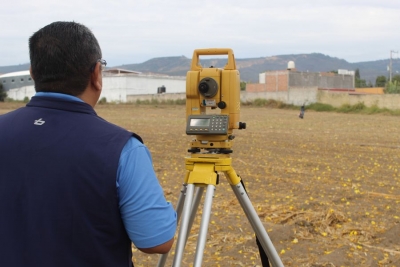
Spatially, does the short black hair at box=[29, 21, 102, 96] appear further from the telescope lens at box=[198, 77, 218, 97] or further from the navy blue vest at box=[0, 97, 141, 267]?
the telescope lens at box=[198, 77, 218, 97]

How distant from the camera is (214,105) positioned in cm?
300

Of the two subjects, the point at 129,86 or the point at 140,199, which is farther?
the point at 129,86

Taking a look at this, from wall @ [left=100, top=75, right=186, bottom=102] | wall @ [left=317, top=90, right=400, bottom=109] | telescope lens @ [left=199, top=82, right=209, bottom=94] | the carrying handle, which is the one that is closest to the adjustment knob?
telescope lens @ [left=199, top=82, right=209, bottom=94]

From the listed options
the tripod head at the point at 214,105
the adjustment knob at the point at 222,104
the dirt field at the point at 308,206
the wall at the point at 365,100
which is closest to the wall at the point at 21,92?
the wall at the point at 365,100

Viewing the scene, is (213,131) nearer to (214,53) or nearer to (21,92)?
(214,53)

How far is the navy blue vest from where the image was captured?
159 cm

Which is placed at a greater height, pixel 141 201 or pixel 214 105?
pixel 214 105

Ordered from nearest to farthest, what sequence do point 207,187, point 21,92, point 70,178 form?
point 70,178 → point 207,187 → point 21,92

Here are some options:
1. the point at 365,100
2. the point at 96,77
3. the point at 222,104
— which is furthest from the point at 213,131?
the point at 365,100

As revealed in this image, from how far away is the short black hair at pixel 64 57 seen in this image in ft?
5.46

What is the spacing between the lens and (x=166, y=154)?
1152 cm

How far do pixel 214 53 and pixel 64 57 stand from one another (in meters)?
1.64

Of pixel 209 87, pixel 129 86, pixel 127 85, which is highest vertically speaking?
pixel 127 85

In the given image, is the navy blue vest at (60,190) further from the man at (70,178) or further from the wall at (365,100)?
the wall at (365,100)
